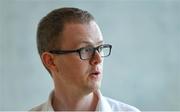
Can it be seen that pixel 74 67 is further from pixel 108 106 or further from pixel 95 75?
pixel 108 106

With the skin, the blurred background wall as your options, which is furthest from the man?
the blurred background wall

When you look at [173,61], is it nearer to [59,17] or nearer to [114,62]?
[114,62]

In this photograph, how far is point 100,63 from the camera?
110 centimetres

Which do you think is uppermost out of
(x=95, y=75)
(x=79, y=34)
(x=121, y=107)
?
(x=79, y=34)

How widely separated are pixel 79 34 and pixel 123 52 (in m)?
0.92

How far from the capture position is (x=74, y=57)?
112cm

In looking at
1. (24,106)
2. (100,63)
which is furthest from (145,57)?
(100,63)

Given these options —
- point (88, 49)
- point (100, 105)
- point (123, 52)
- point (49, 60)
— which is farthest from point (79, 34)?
point (123, 52)

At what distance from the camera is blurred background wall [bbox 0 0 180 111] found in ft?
6.53

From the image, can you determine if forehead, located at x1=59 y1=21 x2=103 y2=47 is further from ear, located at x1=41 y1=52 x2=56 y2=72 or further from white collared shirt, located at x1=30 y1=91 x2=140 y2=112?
white collared shirt, located at x1=30 y1=91 x2=140 y2=112

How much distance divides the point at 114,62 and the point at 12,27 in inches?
26.8

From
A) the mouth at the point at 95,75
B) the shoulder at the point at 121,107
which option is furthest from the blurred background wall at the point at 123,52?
the mouth at the point at 95,75

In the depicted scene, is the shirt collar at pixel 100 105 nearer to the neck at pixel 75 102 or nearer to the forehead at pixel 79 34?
the neck at pixel 75 102

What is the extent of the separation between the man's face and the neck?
55mm
